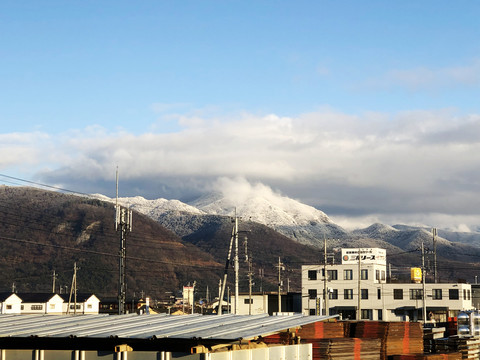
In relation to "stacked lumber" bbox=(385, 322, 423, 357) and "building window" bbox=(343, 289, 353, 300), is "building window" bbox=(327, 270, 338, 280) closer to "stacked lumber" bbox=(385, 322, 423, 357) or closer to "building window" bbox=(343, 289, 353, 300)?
"building window" bbox=(343, 289, 353, 300)

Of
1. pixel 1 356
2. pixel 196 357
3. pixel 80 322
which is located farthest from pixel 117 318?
pixel 196 357

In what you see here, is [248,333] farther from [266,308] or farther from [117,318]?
[266,308]

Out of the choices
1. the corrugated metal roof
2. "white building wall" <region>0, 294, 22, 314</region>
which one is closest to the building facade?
"white building wall" <region>0, 294, 22, 314</region>

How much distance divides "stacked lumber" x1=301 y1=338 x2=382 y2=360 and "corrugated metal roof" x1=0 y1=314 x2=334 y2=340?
1.67m

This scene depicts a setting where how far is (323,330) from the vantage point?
144ft

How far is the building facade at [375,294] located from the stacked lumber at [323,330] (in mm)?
Answer: 82799

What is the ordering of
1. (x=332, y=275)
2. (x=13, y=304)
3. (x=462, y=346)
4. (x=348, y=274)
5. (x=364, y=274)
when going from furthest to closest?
1. (x=13, y=304)
2. (x=332, y=275)
3. (x=364, y=274)
4. (x=348, y=274)
5. (x=462, y=346)

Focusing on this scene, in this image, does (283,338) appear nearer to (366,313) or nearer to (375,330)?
(375,330)

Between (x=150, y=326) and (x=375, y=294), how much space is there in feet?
362

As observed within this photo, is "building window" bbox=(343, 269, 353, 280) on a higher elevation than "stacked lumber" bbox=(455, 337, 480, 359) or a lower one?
higher

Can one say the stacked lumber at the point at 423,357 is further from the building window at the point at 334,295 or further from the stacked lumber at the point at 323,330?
the building window at the point at 334,295

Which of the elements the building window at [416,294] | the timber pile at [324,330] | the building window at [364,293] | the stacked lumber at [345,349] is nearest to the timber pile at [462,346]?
the timber pile at [324,330]

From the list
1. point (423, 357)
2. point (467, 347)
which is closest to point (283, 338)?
point (423, 357)

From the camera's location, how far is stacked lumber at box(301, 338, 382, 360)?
3403 centimetres
